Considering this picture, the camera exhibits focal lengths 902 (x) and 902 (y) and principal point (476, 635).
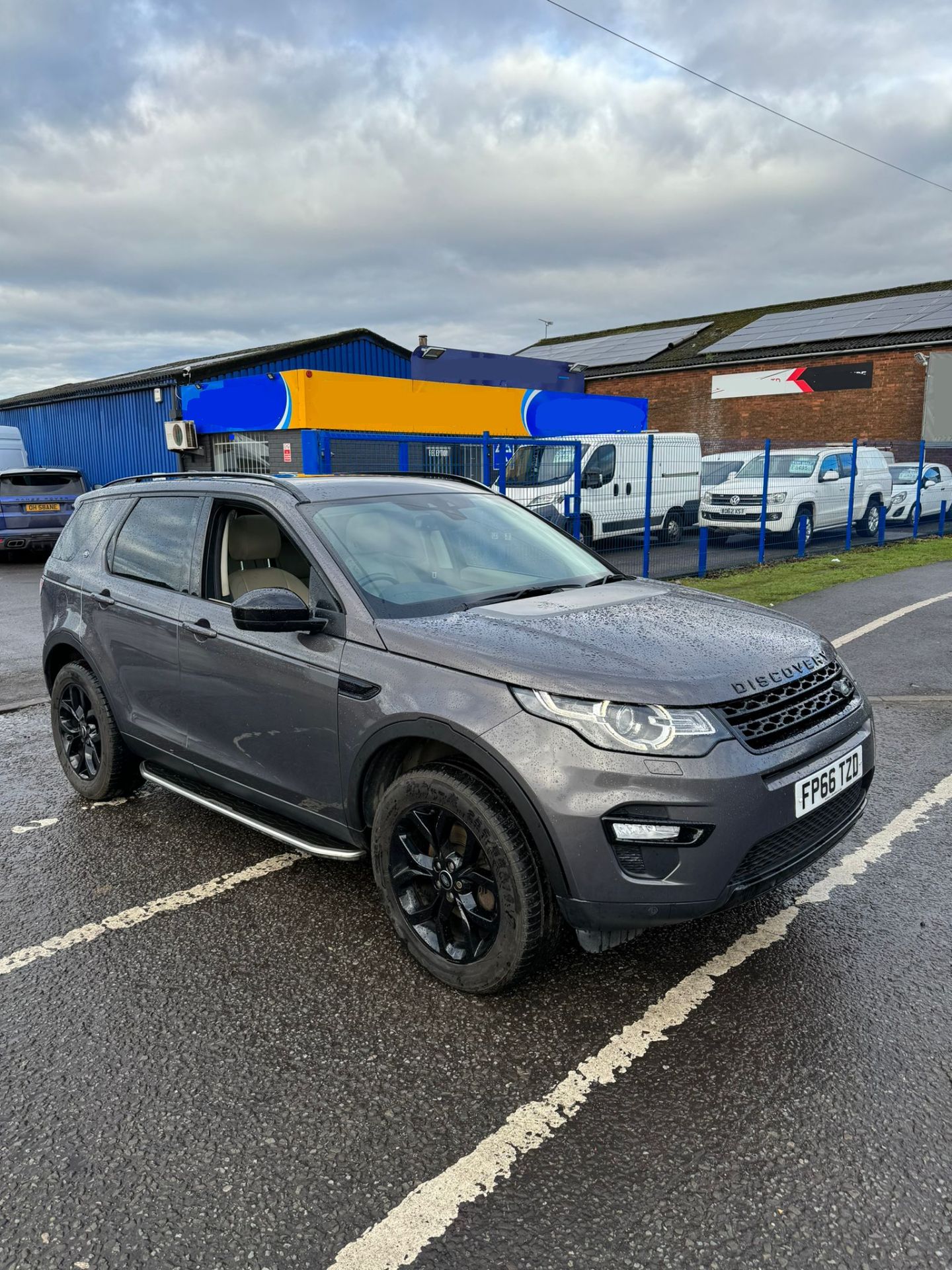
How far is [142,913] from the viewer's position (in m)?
3.56

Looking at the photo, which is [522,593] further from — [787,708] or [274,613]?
[787,708]

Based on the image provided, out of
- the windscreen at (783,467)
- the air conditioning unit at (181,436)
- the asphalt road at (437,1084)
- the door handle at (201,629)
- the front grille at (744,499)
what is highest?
the air conditioning unit at (181,436)

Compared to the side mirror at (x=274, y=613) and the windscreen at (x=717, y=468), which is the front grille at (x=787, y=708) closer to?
the side mirror at (x=274, y=613)

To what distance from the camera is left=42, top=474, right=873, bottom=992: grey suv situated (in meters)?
2.62

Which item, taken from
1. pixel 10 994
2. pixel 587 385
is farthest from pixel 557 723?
pixel 587 385

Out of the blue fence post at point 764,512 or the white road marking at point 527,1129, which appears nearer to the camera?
the white road marking at point 527,1129

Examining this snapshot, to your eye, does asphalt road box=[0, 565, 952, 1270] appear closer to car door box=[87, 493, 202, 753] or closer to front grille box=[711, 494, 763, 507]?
car door box=[87, 493, 202, 753]

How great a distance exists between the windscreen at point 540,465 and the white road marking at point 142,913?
9.39 metres

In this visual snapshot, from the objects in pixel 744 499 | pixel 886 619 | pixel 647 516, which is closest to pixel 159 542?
pixel 886 619

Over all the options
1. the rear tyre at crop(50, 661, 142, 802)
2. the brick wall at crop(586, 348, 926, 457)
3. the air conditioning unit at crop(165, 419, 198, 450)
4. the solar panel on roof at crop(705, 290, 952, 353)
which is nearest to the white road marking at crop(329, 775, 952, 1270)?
the rear tyre at crop(50, 661, 142, 802)

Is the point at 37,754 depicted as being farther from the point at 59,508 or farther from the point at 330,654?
the point at 59,508

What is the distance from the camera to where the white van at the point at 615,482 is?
12992 mm

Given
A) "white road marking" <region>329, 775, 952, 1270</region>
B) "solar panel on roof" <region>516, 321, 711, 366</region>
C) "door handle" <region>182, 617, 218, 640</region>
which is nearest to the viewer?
"white road marking" <region>329, 775, 952, 1270</region>

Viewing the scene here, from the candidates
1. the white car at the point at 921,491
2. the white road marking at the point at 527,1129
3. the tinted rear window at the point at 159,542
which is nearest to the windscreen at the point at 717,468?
the white car at the point at 921,491
